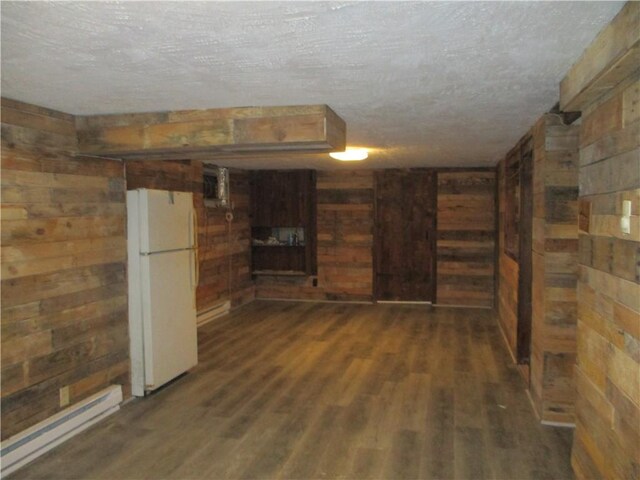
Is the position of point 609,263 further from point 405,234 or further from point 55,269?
point 405,234

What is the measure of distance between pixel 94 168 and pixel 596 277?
3.32 m

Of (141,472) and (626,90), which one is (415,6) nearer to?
(626,90)

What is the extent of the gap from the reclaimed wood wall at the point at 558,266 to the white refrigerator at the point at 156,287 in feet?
9.71

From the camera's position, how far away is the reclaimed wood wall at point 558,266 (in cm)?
337

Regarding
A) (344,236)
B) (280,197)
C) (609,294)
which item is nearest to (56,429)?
(609,294)

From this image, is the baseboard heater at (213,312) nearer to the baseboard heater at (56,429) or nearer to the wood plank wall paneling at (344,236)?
the wood plank wall paneling at (344,236)

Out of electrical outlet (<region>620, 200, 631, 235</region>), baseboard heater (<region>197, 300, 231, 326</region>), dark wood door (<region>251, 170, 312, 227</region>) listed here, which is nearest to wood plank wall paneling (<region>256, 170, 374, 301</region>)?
dark wood door (<region>251, 170, 312, 227</region>)

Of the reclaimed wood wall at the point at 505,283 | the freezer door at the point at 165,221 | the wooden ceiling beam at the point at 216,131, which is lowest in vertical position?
the reclaimed wood wall at the point at 505,283

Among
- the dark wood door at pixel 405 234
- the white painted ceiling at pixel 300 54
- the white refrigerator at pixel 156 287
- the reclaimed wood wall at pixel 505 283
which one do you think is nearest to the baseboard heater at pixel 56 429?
the white refrigerator at pixel 156 287

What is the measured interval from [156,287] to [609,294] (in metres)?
3.26

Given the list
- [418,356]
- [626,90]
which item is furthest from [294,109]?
[418,356]

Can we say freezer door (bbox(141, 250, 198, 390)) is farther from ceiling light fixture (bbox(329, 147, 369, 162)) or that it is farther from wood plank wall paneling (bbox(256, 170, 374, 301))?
wood plank wall paneling (bbox(256, 170, 374, 301))

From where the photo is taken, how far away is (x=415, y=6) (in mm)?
1655

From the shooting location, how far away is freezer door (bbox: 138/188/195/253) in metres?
4.02
